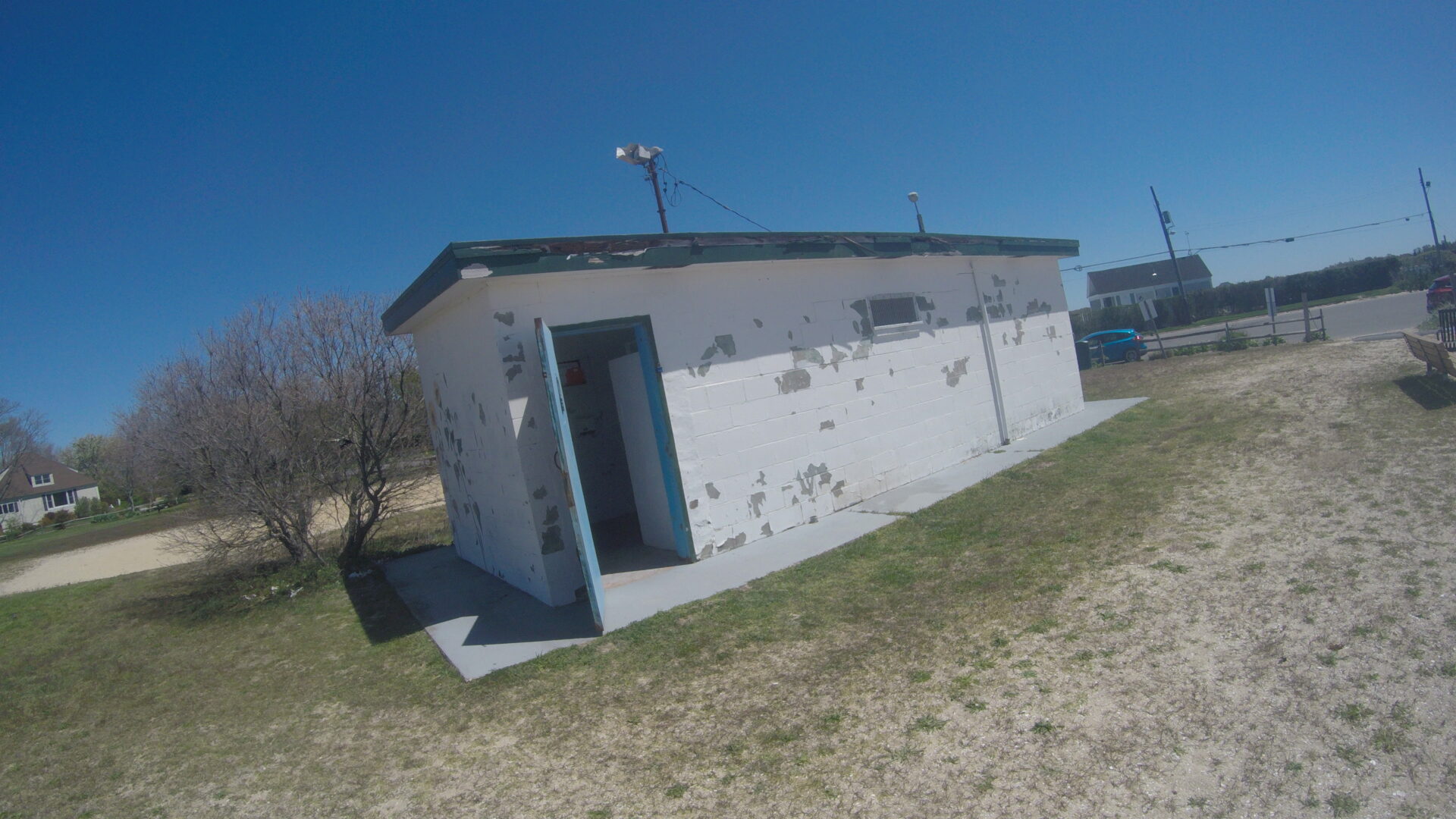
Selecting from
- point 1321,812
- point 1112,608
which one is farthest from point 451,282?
point 1321,812

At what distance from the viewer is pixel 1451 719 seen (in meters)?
2.92

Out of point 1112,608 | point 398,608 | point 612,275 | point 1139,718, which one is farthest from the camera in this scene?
point 398,608

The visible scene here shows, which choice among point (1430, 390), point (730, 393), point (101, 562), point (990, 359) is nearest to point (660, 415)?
point (730, 393)

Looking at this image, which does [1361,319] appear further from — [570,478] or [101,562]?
[101,562]

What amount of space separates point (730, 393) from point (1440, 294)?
2707 centimetres

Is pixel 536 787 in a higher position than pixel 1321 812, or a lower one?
higher

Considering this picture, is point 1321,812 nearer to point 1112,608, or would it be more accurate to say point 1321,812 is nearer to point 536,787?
point 1112,608

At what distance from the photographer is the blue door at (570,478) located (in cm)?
510

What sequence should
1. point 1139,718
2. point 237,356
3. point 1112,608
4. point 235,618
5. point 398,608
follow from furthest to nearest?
point 237,356 < point 235,618 < point 398,608 < point 1112,608 < point 1139,718

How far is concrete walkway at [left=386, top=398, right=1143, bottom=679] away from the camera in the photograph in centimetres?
544

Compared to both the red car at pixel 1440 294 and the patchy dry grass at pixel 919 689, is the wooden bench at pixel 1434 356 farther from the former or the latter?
the red car at pixel 1440 294

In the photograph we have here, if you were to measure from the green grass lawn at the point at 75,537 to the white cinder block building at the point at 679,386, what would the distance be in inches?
490

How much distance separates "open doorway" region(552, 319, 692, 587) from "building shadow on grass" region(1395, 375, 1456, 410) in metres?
9.66

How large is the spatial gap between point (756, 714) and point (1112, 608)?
237 cm
